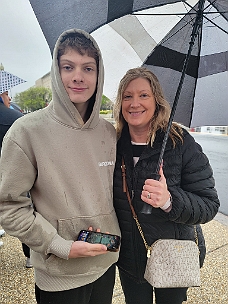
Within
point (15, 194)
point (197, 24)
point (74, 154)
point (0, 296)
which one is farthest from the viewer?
point (0, 296)

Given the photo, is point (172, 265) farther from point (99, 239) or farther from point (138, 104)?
point (138, 104)

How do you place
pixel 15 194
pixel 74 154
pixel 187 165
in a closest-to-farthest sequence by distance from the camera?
pixel 15 194 → pixel 74 154 → pixel 187 165

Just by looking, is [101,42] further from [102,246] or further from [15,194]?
[102,246]

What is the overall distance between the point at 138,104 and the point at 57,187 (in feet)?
2.35

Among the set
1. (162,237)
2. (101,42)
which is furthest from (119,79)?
(162,237)

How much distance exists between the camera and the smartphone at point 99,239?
1335 mm

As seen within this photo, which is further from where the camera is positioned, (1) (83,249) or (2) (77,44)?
(2) (77,44)

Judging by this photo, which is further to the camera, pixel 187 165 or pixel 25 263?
pixel 25 263

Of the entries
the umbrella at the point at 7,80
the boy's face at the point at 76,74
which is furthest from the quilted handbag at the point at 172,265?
the umbrella at the point at 7,80

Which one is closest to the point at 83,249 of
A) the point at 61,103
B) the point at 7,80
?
the point at 61,103

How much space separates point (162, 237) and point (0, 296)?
1882mm

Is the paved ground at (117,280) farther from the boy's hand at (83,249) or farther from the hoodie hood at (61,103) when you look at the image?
the hoodie hood at (61,103)

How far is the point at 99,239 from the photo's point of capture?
1.35 metres

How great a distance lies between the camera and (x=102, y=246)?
1315 millimetres
